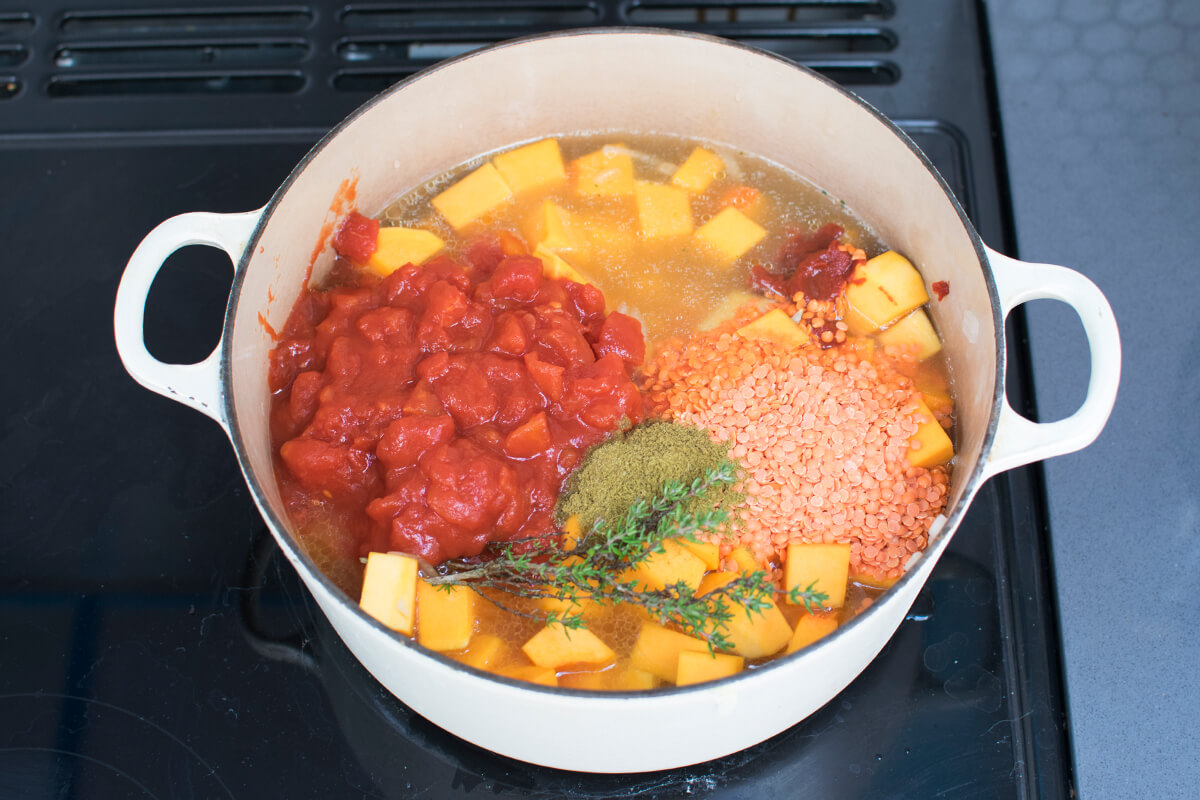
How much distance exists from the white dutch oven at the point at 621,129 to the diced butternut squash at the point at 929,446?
0.02 metres

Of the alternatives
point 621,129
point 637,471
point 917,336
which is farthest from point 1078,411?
point 621,129

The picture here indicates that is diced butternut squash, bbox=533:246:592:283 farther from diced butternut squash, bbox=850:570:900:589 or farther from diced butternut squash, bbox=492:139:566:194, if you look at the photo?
diced butternut squash, bbox=850:570:900:589

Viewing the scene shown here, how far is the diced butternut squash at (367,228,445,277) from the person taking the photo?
4.42 ft

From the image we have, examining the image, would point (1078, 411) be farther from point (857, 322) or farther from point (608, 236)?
point (608, 236)

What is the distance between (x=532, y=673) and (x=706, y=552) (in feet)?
0.74

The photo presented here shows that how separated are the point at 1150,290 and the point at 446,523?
1048mm

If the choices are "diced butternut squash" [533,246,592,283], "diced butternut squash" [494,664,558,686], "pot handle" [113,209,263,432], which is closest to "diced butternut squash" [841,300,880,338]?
"diced butternut squash" [533,246,592,283]

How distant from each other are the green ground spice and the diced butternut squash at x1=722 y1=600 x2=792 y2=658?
0.42 feet

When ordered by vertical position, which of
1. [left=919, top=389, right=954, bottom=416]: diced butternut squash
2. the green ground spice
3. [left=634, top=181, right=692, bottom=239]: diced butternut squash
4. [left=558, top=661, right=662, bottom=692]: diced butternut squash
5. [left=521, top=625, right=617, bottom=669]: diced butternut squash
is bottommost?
[left=558, top=661, right=662, bottom=692]: diced butternut squash

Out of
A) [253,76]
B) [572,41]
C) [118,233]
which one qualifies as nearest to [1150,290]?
[572,41]

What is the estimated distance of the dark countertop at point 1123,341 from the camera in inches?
46.3

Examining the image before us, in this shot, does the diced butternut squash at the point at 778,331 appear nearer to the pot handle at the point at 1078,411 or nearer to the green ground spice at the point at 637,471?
the green ground spice at the point at 637,471

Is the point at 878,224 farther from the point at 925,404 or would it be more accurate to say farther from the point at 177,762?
the point at 177,762

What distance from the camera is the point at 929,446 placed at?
118 cm
